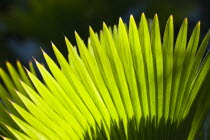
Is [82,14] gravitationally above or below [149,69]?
above

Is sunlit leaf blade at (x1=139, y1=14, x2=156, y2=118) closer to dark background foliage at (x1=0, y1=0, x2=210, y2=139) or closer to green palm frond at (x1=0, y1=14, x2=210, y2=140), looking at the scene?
green palm frond at (x1=0, y1=14, x2=210, y2=140)

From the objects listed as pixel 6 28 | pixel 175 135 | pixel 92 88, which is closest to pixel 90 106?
pixel 92 88

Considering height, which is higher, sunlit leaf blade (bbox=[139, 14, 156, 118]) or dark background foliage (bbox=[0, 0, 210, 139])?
dark background foliage (bbox=[0, 0, 210, 139])

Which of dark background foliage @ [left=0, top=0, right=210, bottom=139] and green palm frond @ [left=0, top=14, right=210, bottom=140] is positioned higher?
dark background foliage @ [left=0, top=0, right=210, bottom=139]

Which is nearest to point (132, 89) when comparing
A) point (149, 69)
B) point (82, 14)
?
point (149, 69)

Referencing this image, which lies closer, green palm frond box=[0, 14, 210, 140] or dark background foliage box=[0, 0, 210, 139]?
green palm frond box=[0, 14, 210, 140]

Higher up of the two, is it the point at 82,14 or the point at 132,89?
the point at 82,14

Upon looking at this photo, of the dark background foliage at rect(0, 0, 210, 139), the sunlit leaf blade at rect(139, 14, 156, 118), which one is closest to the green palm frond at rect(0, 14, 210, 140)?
the sunlit leaf blade at rect(139, 14, 156, 118)

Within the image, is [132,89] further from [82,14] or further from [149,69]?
[82,14]

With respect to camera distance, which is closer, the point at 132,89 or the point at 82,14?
the point at 132,89
